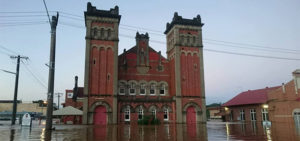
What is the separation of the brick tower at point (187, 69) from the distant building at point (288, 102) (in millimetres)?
11079

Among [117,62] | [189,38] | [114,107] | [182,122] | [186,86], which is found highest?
[189,38]

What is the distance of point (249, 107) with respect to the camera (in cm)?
4681

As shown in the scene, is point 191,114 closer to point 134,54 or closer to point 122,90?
point 122,90

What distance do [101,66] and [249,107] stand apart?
29225mm

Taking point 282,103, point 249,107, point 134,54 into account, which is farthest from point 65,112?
point 249,107

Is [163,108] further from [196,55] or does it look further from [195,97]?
[196,55]

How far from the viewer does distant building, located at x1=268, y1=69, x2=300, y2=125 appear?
35.0 meters

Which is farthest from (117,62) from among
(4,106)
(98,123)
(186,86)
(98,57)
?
(4,106)

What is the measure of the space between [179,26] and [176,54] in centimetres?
533

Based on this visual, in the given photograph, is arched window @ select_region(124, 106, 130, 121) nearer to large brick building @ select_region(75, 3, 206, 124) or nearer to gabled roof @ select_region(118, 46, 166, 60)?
large brick building @ select_region(75, 3, 206, 124)

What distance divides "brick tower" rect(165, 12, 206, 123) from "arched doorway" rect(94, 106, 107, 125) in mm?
11769

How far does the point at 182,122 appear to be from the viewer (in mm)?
39438

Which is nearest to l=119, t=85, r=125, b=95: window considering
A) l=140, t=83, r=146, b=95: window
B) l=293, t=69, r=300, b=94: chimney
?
l=140, t=83, r=146, b=95: window

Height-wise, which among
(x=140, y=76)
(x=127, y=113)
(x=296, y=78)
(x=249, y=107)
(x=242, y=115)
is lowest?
(x=242, y=115)
